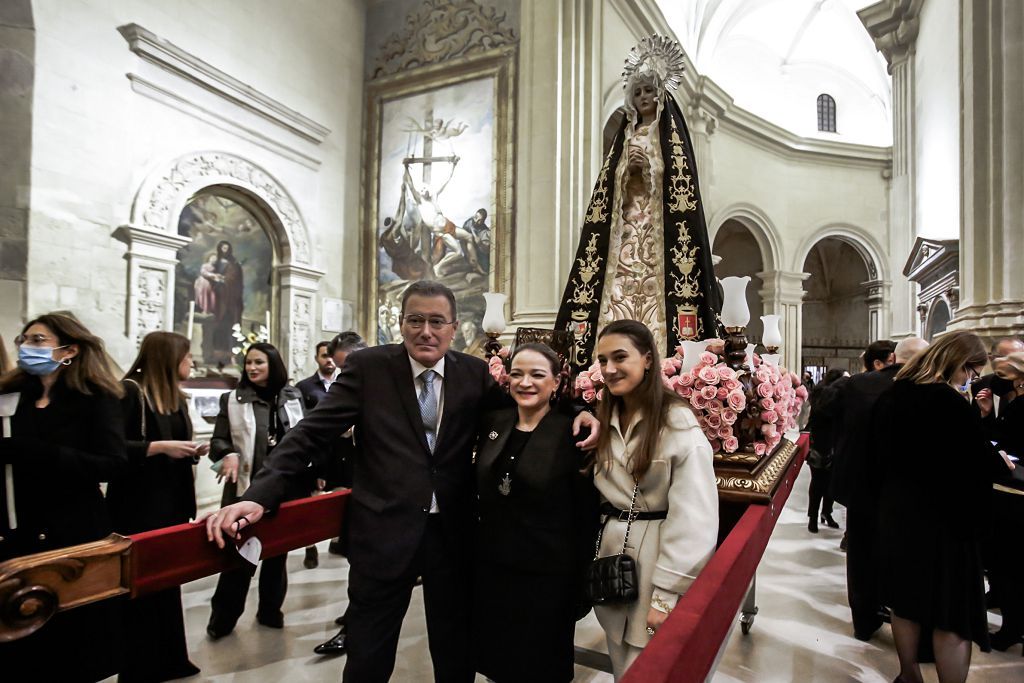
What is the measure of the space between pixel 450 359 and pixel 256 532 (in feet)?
3.01

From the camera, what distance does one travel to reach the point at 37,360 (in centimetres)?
246

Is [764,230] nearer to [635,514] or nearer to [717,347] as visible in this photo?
[717,347]

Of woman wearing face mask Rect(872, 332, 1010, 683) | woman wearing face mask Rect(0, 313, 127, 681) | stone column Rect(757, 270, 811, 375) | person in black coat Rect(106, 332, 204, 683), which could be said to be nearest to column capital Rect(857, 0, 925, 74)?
stone column Rect(757, 270, 811, 375)

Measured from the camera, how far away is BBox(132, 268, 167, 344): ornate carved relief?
25.8 feet

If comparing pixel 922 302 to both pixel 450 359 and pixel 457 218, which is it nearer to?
pixel 457 218

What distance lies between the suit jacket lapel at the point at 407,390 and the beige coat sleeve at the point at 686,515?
0.87 metres

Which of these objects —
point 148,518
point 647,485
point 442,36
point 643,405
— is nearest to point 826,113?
point 442,36

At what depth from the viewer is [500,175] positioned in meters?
10.8

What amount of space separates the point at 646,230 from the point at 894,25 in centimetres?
1251

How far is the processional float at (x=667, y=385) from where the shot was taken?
4.84ft

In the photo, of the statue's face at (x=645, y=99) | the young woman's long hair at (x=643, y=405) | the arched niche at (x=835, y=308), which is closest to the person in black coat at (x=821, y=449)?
the statue's face at (x=645, y=99)

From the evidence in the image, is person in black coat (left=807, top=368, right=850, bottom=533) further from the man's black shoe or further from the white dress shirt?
the white dress shirt

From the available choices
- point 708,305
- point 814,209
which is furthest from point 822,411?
point 814,209

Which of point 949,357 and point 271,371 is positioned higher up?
point 949,357
